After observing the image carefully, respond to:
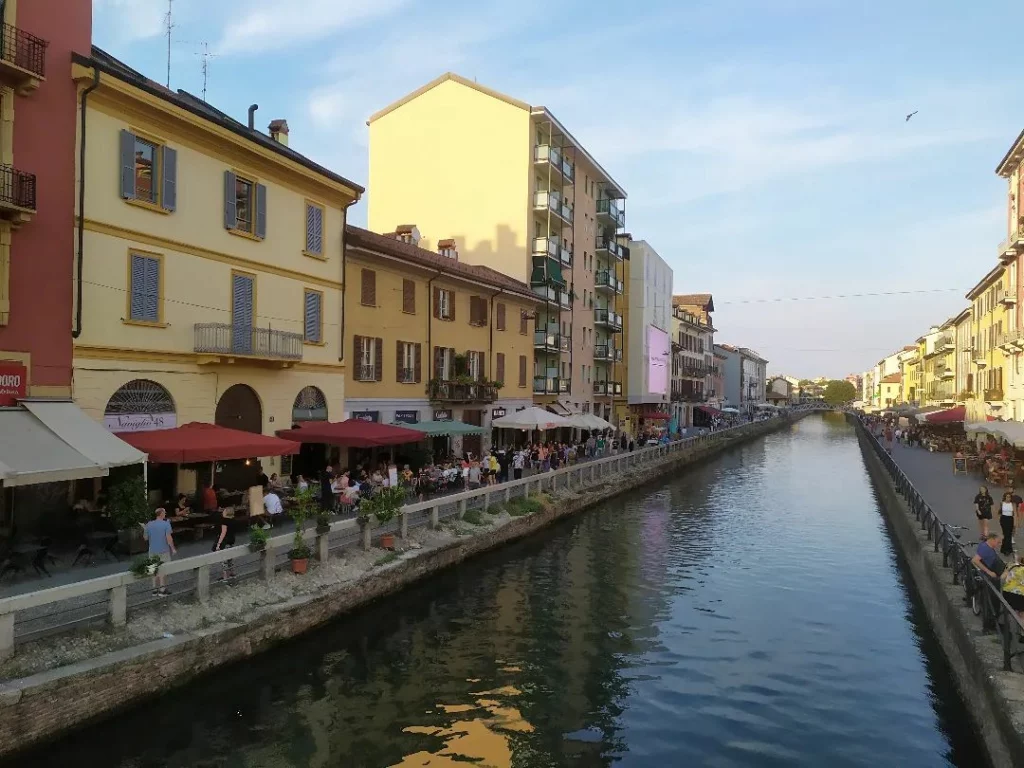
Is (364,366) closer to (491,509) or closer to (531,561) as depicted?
(491,509)

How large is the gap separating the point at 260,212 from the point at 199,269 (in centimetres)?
298

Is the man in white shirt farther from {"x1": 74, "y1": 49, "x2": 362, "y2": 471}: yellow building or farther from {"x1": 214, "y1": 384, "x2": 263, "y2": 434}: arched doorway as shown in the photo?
{"x1": 214, "y1": 384, "x2": 263, "y2": 434}: arched doorway

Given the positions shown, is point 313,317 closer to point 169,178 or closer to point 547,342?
point 169,178

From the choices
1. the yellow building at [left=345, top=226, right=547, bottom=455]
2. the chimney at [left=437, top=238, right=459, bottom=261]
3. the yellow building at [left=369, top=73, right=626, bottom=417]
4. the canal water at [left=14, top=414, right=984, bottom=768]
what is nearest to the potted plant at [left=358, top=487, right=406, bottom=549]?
the canal water at [left=14, top=414, right=984, bottom=768]

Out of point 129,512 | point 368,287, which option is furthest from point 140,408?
point 368,287

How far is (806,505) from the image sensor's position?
3456 centimetres

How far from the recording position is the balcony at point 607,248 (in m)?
56.2

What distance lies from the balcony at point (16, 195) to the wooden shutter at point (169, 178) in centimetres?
369

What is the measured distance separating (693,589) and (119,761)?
13.4 m

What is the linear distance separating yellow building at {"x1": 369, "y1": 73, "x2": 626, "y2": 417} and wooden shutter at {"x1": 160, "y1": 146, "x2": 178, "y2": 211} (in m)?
25.5

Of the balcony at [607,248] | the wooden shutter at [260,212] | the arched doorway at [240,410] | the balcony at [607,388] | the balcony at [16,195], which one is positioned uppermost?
the balcony at [607,248]

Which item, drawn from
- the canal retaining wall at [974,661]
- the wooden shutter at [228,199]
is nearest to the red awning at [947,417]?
the canal retaining wall at [974,661]

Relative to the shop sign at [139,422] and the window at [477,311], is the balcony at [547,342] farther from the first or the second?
the shop sign at [139,422]

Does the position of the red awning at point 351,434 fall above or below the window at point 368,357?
below
